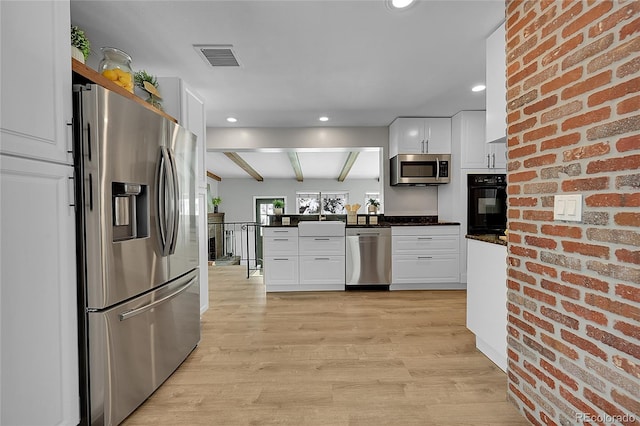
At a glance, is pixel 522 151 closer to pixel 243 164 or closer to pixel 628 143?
pixel 628 143

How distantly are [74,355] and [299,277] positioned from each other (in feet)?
9.17

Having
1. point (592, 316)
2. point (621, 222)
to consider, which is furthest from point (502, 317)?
point (621, 222)

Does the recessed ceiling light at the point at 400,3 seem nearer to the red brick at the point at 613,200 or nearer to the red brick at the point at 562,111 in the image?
the red brick at the point at 562,111

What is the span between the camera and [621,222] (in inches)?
42.4

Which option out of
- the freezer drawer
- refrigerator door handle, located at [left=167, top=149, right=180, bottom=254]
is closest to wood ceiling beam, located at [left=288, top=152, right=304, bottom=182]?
refrigerator door handle, located at [left=167, top=149, right=180, bottom=254]

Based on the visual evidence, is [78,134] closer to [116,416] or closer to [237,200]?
[116,416]

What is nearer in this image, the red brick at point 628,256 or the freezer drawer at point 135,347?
the red brick at point 628,256

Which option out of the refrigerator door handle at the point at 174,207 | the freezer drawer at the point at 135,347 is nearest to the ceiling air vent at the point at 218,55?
the refrigerator door handle at the point at 174,207

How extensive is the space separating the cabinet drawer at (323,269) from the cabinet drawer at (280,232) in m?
0.34

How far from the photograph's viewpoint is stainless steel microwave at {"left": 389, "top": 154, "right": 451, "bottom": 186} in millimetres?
4215

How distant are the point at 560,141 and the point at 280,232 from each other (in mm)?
3186

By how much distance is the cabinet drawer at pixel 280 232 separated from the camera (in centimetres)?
405

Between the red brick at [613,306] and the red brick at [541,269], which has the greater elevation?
the red brick at [541,269]

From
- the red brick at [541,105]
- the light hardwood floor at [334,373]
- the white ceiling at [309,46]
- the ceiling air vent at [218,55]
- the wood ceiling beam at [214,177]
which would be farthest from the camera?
the wood ceiling beam at [214,177]
